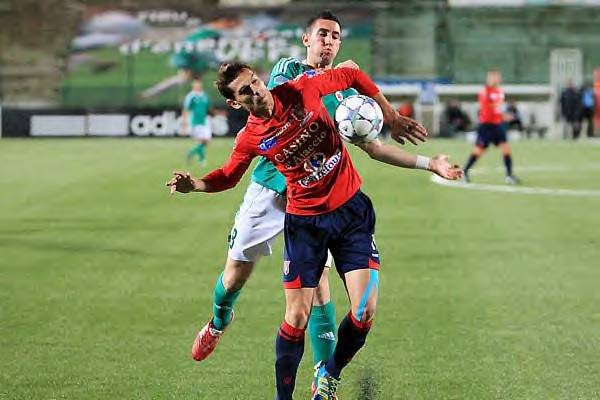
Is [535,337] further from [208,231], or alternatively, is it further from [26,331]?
[208,231]

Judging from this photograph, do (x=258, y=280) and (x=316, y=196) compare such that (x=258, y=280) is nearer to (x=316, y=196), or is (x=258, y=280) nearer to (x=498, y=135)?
(x=316, y=196)

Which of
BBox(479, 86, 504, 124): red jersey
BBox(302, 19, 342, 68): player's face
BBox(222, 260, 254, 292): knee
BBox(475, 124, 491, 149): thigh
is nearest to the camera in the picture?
BBox(302, 19, 342, 68): player's face

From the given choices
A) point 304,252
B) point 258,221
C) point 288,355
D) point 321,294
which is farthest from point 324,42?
point 288,355

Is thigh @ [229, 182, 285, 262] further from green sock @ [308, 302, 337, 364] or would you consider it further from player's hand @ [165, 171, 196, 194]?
player's hand @ [165, 171, 196, 194]

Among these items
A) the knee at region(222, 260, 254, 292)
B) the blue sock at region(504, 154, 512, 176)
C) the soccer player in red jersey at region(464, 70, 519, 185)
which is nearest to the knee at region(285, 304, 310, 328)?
the knee at region(222, 260, 254, 292)

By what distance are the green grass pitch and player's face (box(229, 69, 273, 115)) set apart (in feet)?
6.67

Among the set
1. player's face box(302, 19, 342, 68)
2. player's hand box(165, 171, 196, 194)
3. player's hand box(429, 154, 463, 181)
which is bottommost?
player's hand box(165, 171, 196, 194)

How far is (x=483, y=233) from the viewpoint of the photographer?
15.5 meters

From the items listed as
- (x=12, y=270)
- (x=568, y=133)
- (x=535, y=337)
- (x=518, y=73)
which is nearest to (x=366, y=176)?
(x=12, y=270)

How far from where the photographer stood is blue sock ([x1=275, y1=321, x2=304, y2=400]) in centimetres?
685

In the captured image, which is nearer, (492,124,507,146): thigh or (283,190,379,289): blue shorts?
(283,190,379,289): blue shorts

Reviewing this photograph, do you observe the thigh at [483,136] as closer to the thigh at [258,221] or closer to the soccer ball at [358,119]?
the thigh at [258,221]

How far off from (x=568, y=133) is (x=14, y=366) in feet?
124

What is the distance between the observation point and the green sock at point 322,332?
7512 millimetres
